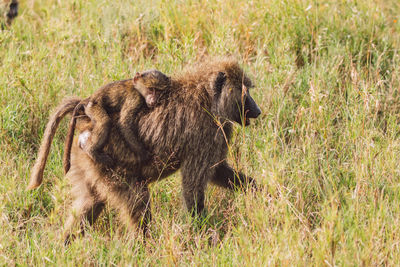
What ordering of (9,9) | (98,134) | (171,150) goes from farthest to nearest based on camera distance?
1. (9,9)
2. (171,150)
3. (98,134)

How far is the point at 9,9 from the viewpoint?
5773mm

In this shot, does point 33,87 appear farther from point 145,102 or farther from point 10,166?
point 145,102

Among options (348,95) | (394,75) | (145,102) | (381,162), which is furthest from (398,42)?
(145,102)

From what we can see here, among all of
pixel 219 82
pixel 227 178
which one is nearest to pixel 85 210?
pixel 227 178

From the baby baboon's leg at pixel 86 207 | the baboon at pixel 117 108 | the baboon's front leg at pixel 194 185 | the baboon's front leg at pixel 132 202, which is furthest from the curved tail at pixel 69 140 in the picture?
the baboon's front leg at pixel 194 185

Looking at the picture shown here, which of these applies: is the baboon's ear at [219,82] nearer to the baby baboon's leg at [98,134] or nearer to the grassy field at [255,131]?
the grassy field at [255,131]

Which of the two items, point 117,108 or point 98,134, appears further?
point 117,108

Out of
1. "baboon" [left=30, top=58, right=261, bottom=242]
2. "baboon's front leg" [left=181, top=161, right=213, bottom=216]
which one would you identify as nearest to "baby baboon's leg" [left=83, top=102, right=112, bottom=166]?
"baboon" [left=30, top=58, right=261, bottom=242]

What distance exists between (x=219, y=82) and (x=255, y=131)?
0.86 metres

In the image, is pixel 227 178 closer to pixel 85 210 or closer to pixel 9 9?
pixel 85 210

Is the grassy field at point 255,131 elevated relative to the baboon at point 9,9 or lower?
lower

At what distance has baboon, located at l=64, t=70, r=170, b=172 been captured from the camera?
3396 mm

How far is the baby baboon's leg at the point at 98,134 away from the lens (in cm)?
338

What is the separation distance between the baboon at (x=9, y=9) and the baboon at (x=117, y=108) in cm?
276
